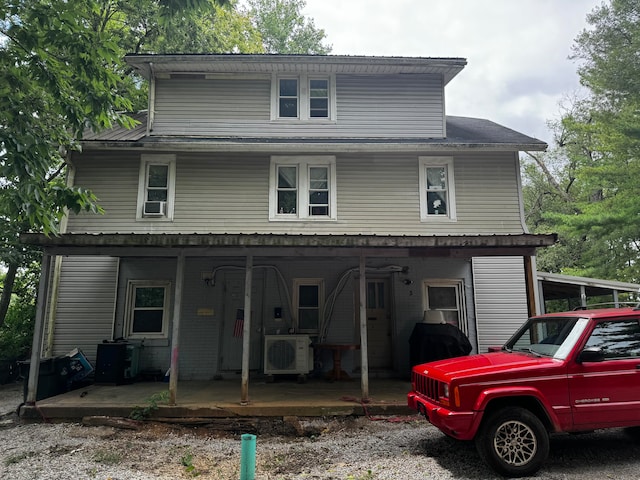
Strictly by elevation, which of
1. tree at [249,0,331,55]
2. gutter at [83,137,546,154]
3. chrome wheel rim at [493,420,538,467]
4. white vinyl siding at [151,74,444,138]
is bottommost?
chrome wheel rim at [493,420,538,467]

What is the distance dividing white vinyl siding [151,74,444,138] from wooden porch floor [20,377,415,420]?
596cm

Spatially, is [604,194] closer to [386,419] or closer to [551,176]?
[551,176]

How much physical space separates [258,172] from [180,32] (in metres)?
8.11

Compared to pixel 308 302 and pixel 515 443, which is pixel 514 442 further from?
pixel 308 302

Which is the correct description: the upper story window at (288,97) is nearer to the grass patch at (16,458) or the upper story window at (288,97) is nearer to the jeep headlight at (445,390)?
the jeep headlight at (445,390)

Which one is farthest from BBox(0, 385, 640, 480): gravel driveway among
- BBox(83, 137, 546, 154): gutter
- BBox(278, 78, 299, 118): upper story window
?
BBox(278, 78, 299, 118): upper story window

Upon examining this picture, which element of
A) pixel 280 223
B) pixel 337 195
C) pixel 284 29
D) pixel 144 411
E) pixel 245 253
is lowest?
pixel 144 411

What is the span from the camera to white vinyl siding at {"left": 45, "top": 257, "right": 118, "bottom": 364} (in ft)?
29.9

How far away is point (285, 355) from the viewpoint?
8.59 metres

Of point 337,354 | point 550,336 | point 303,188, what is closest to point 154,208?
point 303,188

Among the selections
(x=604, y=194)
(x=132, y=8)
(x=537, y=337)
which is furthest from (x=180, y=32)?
(x=604, y=194)

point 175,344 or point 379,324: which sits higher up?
point 379,324

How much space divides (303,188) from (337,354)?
3.91 m

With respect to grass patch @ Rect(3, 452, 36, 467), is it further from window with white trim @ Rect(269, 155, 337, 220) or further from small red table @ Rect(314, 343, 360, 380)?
window with white trim @ Rect(269, 155, 337, 220)
